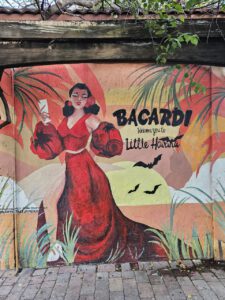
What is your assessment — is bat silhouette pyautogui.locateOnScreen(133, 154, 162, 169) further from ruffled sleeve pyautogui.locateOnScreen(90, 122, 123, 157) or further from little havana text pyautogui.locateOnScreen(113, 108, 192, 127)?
little havana text pyautogui.locateOnScreen(113, 108, 192, 127)

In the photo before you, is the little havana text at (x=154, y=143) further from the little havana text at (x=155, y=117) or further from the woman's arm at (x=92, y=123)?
the woman's arm at (x=92, y=123)

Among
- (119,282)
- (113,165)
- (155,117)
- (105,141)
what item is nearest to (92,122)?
(105,141)

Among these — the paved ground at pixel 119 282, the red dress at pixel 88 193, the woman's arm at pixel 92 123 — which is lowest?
the paved ground at pixel 119 282

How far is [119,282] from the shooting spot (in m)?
4.68

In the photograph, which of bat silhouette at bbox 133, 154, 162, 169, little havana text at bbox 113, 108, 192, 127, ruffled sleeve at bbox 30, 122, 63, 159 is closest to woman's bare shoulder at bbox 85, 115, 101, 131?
little havana text at bbox 113, 108, 192, 127

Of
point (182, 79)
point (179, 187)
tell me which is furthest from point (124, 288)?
point (182, 79)

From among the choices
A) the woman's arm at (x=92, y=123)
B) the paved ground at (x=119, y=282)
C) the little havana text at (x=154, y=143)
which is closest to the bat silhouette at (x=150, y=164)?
the little havana text at (x=154, y=143)

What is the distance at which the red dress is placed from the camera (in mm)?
5270

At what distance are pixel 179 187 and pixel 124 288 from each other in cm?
168

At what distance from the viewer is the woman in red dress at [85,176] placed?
5270 mm

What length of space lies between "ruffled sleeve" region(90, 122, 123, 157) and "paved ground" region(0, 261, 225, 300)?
1648 mm

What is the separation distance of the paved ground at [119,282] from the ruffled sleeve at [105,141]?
165 centimetres

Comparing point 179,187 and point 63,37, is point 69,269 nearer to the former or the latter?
point 179,187

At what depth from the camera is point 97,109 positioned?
530 cm
